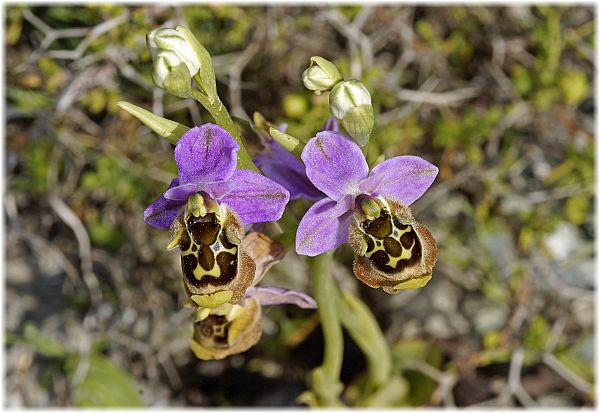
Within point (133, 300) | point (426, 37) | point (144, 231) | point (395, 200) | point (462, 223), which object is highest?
point (395, 200)

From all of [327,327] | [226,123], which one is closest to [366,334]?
[327,327]

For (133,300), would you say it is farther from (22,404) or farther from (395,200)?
(395,200)

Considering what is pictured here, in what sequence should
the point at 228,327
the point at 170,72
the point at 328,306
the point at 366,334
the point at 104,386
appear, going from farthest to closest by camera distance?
the point at 104,386 < the point at 366,334 < the point at 328,306 < the point at 228,327 < the point at 170,72

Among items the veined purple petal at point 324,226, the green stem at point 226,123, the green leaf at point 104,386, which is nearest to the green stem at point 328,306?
the veined purple petal at point 324,226

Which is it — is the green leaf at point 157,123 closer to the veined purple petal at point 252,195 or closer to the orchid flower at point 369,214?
the veined purple petal at point 252,195

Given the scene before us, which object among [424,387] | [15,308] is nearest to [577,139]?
[424,387]

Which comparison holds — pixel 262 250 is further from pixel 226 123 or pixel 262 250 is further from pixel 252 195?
pixel 226 123
